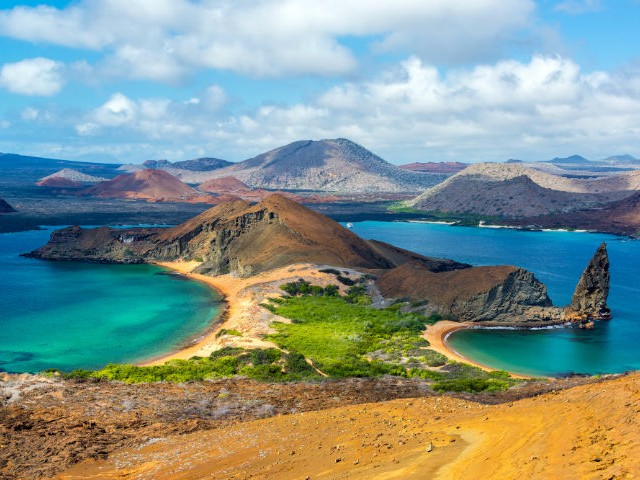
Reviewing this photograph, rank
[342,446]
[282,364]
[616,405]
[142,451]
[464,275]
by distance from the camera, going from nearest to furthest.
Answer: [616,405]
[342,446]
[142,451]
[282,364]
[464,275]

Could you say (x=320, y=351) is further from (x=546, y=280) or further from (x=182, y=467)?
(x=546, y=280)

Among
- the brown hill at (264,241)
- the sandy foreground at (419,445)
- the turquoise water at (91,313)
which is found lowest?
the turquoise water at (91,313)

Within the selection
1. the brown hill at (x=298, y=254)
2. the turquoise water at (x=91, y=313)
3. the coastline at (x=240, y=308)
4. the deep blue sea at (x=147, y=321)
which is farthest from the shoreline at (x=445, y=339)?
the turquoise water at (x=91, y=313)

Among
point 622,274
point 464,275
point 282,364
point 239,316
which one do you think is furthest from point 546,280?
point 282,364

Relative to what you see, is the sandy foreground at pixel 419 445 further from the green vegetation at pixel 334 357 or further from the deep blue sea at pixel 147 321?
the deep blue sea at pixel 147 321

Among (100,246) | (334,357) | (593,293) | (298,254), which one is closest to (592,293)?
(593,293)

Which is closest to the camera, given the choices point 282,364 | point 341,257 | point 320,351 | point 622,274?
point 282,364

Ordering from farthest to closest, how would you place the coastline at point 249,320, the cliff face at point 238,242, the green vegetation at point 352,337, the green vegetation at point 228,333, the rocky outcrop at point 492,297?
the cliff face at point 238,242
the rocky outcrop at point 492,297
the green vegetation at point 228,333
the coastline at point 249,320
the green vegetation at point 352,337
